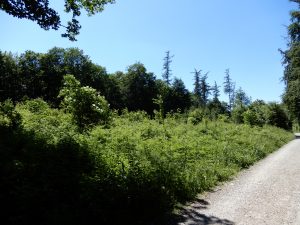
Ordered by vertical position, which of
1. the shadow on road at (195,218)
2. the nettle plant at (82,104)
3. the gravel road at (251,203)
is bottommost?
the shadow on road at (195,218)

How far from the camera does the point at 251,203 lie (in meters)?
9.33

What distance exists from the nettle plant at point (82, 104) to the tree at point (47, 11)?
3.74m

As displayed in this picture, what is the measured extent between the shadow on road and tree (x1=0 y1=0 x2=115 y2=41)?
899cm

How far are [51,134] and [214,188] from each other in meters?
6.22

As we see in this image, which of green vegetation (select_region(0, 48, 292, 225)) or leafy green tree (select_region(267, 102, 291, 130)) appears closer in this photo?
green vegetation (select_region(0, 48, 292, 225))

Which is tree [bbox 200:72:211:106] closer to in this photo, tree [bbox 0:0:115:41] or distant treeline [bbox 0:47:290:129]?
distant treeline [bbox 0:47:290:129]

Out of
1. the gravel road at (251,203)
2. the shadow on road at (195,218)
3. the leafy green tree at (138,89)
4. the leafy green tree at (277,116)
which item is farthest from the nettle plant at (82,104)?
the leafy green tree at (138,89)

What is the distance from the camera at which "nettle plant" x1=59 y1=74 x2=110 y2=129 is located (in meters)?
16.6

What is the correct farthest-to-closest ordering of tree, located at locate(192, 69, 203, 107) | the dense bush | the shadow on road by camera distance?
1. tree, located at locate(192, 69, 203, 107)
2. the shadow on road
3. the dense bush

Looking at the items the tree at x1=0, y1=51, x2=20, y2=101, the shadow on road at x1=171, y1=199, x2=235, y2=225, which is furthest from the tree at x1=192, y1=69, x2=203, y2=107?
the shadow on road at x1=171, y1=199, x2=235, y2=225

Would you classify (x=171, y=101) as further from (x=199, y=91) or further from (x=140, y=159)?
(x=140, y=159)

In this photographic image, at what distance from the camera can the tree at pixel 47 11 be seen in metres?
12.2

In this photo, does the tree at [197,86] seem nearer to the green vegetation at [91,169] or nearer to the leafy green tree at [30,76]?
the leafy green tree at [30,76]

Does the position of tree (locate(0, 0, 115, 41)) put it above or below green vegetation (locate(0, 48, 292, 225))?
above
